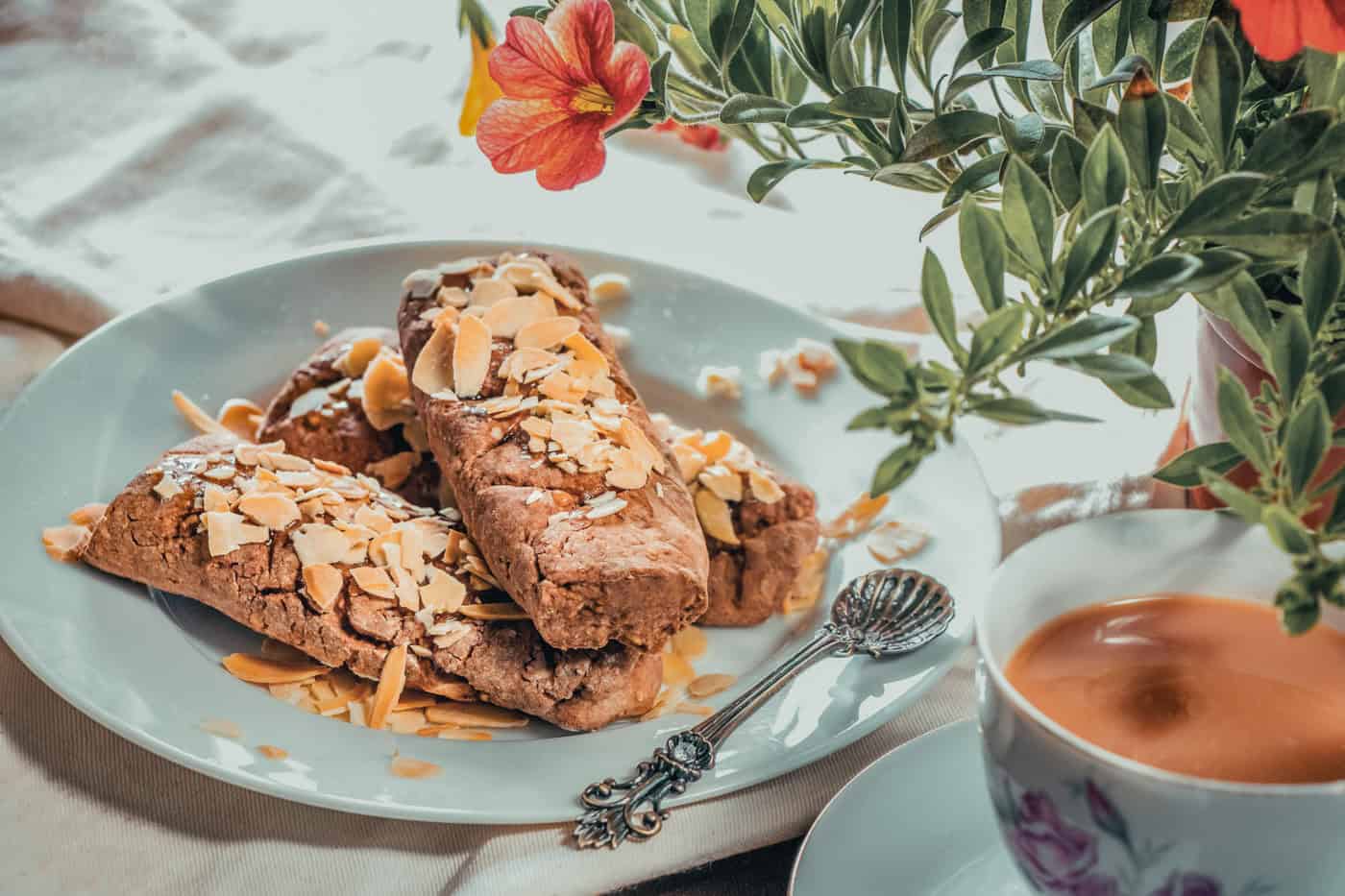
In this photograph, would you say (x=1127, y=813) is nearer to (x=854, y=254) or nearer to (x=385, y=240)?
(x=385, y=240)

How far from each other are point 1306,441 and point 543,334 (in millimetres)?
782

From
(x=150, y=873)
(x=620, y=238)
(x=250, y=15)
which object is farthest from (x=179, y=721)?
(x=250, y=15)

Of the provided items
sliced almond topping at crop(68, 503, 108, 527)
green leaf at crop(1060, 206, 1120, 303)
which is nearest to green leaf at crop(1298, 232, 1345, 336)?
green leaf at crop(1060, 206, 1120, 303)

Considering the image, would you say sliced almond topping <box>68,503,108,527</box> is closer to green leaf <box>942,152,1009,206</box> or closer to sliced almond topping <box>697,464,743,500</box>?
sliced almond topping <box>697,464,743,500</box>

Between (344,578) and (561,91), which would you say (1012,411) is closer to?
(561,91)

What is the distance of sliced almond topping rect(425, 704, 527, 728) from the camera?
3.48 feet

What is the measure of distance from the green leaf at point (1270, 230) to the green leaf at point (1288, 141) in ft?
0.13

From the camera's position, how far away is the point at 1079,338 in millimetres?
575

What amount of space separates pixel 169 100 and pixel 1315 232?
1.69m

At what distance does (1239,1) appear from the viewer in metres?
0.59

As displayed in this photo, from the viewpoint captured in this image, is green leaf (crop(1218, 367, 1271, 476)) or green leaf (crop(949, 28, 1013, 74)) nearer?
green leaf (crop(1218, 367, 1271, 476))

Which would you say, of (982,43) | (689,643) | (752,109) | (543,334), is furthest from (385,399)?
(982,43)

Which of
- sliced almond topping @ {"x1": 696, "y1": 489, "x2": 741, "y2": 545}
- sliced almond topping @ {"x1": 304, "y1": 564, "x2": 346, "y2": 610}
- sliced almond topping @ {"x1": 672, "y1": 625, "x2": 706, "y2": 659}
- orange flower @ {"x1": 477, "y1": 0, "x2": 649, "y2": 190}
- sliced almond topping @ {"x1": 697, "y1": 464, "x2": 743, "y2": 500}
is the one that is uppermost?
orange flower @ {"x1": 477, "y1": 0, "x2": 649, "y2": 190}

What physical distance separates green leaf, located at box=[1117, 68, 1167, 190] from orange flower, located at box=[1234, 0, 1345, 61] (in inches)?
2.6
